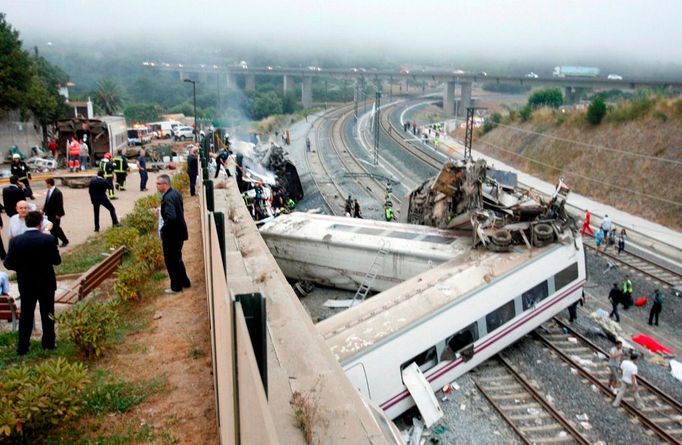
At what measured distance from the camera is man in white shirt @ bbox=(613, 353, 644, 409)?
12641 millimetres

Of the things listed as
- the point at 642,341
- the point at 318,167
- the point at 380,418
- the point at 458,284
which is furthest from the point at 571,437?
the point at 318,167

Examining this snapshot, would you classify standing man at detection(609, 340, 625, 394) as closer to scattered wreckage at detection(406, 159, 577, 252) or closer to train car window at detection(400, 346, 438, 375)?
scattered wreckage at detection(406, 159, 577, 252)

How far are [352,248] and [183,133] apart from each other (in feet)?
156

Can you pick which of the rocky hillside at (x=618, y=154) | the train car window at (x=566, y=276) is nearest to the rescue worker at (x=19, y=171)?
the train car window at (x=566, y=276)

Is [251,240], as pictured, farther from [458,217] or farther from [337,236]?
[458,217]

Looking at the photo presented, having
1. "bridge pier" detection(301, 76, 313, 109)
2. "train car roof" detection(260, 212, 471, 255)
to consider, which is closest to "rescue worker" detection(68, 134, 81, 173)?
"train car roof" detection(260, 212, 471, 255)

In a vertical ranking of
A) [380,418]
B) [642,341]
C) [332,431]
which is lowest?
[642,341]

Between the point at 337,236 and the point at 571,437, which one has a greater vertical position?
the point at 337,236

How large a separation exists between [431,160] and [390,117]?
3409cm

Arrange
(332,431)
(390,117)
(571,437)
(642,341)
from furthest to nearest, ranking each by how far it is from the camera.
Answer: (390,117), (642,341), (571,437), (332,431)

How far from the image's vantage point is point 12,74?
35250mm

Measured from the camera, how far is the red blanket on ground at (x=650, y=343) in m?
16.4

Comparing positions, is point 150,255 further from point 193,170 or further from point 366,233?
point 193,170

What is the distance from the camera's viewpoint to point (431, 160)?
1743 inches
